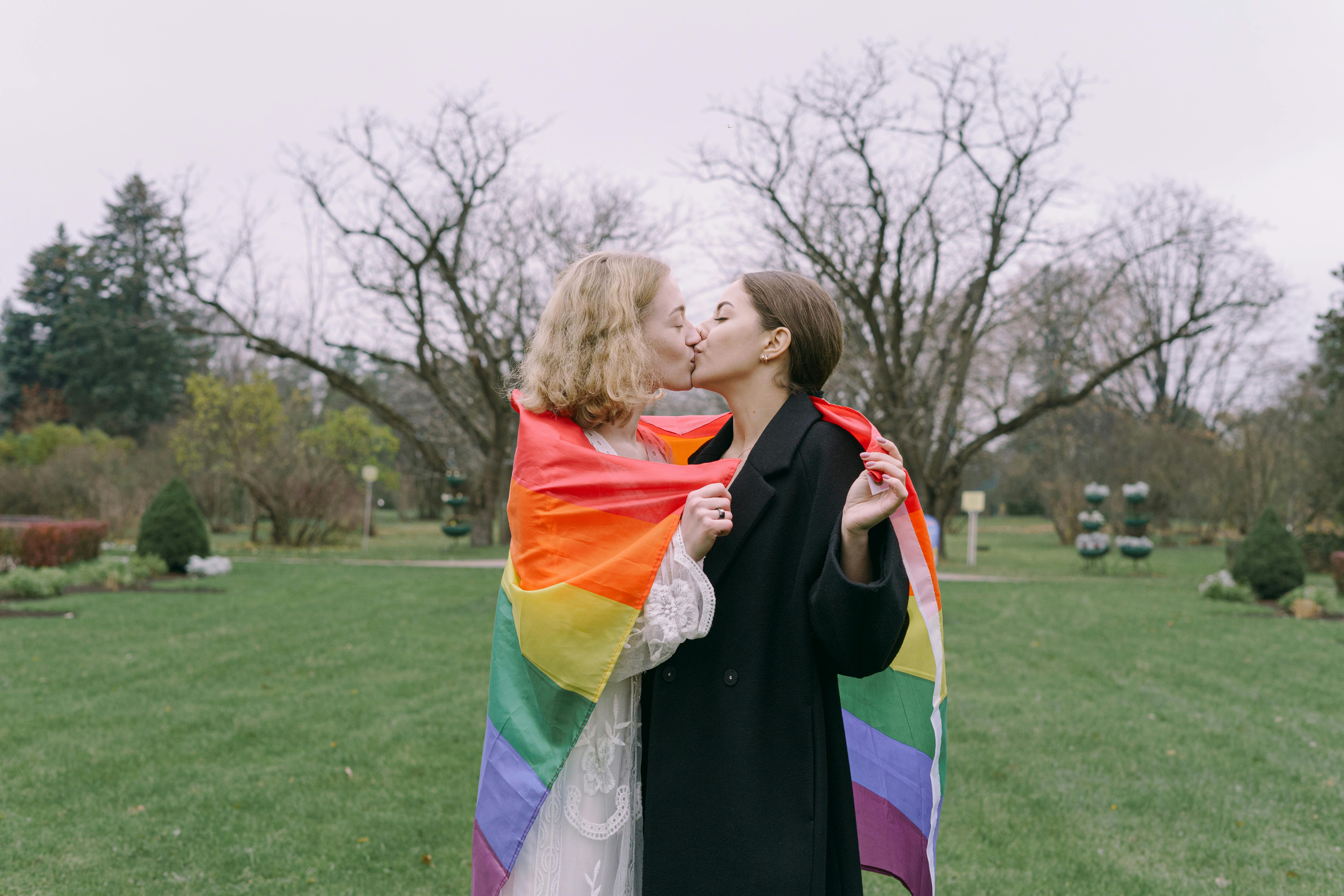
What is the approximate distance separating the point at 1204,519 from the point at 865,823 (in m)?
32.9

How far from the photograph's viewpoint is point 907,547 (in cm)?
197

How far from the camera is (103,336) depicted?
37.3m

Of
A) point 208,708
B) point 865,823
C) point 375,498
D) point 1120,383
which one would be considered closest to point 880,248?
point 208,708

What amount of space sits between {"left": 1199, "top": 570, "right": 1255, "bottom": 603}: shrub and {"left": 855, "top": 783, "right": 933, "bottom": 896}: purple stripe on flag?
46.8 feet

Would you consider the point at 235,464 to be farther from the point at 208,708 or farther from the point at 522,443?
the point at 522,443

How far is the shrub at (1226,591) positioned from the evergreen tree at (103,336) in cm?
3639

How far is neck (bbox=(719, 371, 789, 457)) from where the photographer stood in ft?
6.65

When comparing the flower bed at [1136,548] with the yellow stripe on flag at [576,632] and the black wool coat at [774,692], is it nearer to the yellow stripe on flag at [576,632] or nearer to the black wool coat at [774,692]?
the black wool coat at [774,692]

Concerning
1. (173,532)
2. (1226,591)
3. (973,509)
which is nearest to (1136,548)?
(973,509)

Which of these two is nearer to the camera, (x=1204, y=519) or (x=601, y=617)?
(x=601, y=617)

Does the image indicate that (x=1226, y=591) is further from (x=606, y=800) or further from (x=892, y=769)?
(x=606, y=800)

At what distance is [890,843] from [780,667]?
69 centimetres

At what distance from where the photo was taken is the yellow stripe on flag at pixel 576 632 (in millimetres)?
1765

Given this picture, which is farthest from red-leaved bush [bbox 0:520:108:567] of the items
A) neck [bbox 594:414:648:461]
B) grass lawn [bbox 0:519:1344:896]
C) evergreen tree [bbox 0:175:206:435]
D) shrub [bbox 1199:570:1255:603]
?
evergreen tree [bbox 0:175:206:435]
